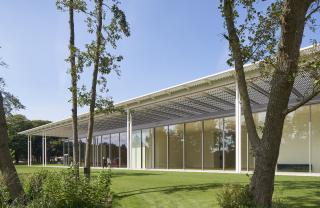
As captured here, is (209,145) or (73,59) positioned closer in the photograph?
(73,59)

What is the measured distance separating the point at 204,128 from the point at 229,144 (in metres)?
3.11

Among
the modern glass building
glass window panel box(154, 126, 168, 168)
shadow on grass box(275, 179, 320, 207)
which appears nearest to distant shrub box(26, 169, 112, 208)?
shadow on grass box(275, 179, 320, 207)

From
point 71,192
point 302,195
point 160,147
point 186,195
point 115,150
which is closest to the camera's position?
point 71,192

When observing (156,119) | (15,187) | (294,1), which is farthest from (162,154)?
(294,1)

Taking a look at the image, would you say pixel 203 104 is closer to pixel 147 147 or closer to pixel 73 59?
pixel 147 147

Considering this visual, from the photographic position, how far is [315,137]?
23.6m

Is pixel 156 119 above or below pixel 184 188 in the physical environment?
above

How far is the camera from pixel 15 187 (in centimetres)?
970

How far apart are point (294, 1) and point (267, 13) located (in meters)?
1.18

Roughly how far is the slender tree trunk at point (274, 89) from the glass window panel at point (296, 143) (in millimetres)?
16154

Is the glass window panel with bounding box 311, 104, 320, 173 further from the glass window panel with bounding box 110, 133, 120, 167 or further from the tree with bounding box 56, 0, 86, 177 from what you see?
the glass window panel with bounding box 110, 133, 120, 167

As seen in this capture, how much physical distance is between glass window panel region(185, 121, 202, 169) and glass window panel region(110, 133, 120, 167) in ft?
41.0

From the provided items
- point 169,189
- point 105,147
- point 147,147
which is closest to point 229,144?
point 147,147

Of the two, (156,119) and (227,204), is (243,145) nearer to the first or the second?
(156,119)
